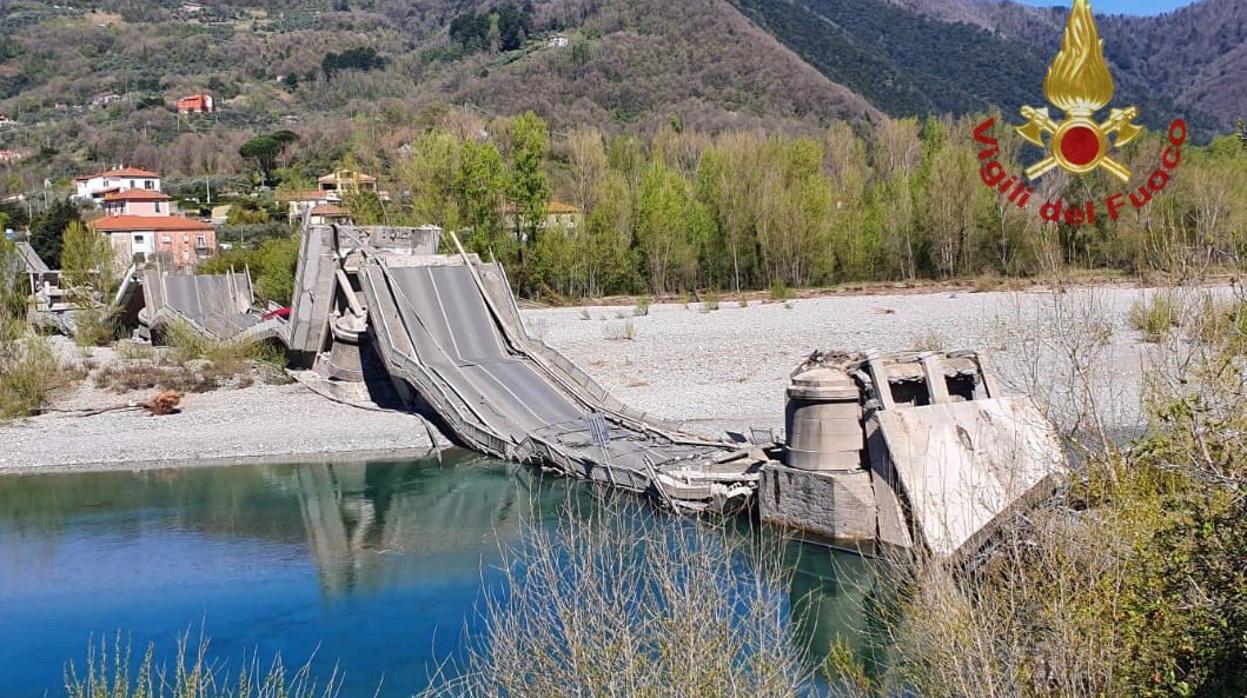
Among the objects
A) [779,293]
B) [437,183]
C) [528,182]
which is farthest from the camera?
[437,183]

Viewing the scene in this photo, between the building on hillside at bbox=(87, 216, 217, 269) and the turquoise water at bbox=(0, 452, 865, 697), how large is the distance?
51.2 metres

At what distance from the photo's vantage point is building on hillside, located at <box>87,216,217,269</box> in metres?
67.8

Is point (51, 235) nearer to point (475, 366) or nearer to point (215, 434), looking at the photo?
point (215, 434)

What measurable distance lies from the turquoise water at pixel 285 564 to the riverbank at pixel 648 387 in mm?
931

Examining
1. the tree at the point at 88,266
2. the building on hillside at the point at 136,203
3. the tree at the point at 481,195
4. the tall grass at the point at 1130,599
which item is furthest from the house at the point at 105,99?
the tall grass at the point at 1130,599

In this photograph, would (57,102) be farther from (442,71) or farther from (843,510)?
(843,510)

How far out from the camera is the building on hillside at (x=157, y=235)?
67.8 meters

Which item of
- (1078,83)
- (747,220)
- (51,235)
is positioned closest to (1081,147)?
(1078,83)

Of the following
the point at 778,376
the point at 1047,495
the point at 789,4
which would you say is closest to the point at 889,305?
the point at 778,376

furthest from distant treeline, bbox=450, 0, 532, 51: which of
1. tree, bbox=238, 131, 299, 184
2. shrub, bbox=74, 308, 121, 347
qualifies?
shrub, bbox=74, 308, 121, 347

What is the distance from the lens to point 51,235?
59781 millimetres

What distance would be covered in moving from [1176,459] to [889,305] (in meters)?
29.2

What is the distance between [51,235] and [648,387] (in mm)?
46472

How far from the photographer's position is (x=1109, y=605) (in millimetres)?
6266
